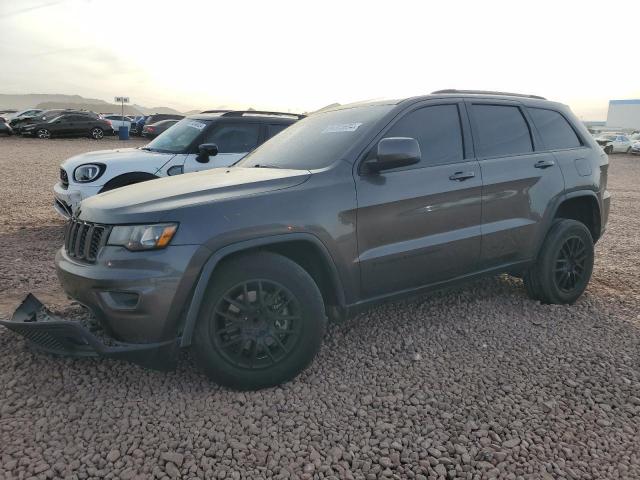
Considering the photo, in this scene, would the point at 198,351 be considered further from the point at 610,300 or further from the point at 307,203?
the point at 610,300

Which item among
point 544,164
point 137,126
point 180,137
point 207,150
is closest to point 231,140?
point 180,137

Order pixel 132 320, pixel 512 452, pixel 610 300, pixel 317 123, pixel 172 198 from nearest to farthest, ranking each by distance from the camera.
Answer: pixel 512 452 → pixel 132 320 → pixel 172 198 → pixel 317 123 → pixel 610 300

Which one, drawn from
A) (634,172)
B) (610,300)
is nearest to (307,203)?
(610,300)

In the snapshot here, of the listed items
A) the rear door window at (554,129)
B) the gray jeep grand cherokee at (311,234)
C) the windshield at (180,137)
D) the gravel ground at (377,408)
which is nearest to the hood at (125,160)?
the windshield at (180,137)

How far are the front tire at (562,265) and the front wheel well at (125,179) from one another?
448 centimetres

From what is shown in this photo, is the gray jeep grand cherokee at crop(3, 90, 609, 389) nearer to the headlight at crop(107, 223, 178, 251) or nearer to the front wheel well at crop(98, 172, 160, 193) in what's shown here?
the headlight at crop(107, 223, 178, 251)

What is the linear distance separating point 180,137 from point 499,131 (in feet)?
14.5

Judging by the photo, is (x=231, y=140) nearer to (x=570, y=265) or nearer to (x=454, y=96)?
(x=454, y=96)

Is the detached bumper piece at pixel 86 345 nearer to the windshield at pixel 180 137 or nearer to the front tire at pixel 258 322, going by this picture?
the front tire at pixel 258 322

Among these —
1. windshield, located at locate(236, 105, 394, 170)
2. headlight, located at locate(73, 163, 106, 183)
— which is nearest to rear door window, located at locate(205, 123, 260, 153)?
headlight, located at locate(73, 163, 106, 183)

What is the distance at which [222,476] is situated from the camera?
7.61 ft

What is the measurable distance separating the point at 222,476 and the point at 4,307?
109 inches

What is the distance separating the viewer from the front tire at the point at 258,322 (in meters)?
2.83

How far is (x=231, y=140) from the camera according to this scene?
695 centimetres
